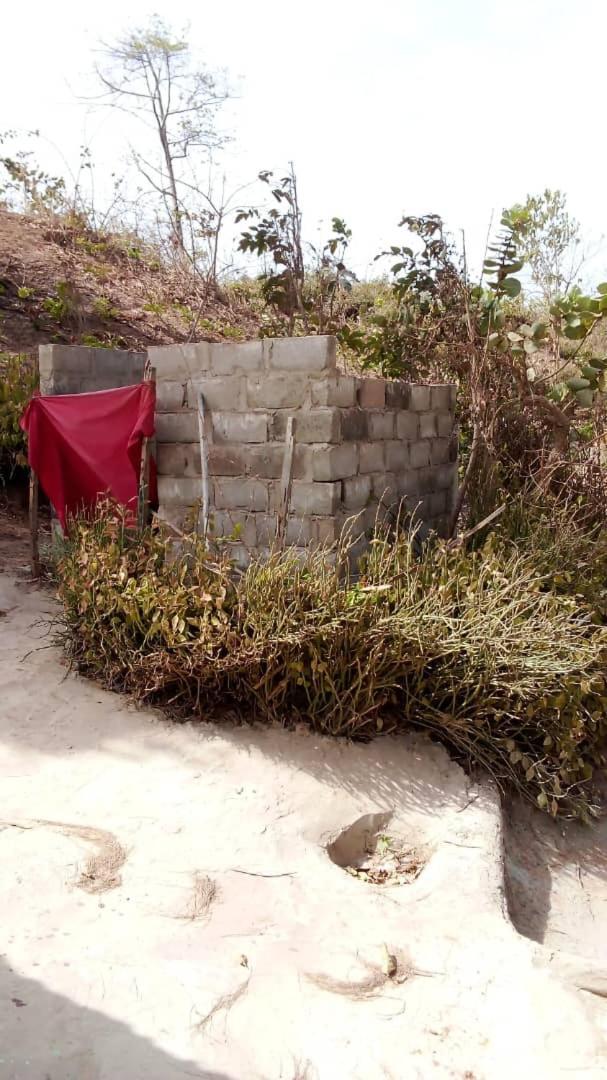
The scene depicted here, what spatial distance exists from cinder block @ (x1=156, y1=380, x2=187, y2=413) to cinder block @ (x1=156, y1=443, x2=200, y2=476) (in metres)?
0.24

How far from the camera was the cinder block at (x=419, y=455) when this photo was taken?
5385mm

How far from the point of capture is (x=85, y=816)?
3451mm

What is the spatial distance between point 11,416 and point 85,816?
4.39 metres

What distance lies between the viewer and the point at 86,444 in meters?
5.12

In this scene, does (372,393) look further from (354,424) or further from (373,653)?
(373,653)

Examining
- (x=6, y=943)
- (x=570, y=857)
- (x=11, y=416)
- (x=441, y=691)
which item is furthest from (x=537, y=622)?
(x=11, y=416)

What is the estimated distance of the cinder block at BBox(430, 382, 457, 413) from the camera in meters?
5.71

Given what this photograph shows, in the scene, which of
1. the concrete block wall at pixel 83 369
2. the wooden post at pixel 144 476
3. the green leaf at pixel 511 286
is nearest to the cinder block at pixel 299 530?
the wooden post at pixel 144 476

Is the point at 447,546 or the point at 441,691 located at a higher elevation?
the point at 447,546

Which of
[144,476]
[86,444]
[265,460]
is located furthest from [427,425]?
[86,444]

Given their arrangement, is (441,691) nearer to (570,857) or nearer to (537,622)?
(537,622)

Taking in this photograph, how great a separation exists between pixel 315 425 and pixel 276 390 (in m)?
0.34

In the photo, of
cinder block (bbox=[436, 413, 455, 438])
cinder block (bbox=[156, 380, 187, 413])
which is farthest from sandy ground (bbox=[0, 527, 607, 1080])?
cinder block (bbox=[436, 413, 455, 438])

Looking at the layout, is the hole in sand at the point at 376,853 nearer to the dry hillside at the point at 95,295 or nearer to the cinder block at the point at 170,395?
the cinder block at the point at 170,395
